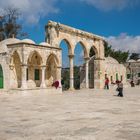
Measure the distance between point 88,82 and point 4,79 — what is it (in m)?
13.9

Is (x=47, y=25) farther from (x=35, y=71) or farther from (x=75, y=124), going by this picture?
(x=75, y=124)

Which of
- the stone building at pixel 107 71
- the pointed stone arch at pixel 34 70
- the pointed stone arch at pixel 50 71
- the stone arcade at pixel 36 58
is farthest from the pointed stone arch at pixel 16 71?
the stone building at pixel 107 71

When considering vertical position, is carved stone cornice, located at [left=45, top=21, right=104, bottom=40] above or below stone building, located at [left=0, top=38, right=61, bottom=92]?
above

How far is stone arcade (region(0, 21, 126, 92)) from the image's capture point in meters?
22.5

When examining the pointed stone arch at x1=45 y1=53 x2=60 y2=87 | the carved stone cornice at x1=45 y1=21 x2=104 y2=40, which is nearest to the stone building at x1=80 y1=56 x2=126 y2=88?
the carved stone cornice at x1=45 y1=21 x2=104 y2=40

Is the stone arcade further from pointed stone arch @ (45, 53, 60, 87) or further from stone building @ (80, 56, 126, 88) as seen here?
stone building @ (80, 56, 126, 88)

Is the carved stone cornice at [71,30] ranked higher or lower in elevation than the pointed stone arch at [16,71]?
higher

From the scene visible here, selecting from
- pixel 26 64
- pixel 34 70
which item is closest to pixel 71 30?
pixel 34 70

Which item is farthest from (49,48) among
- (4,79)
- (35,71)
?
(4,79)

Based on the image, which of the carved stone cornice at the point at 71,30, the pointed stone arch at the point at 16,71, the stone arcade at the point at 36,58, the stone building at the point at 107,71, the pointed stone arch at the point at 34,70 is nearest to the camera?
the stone arcade at the point at 36,58

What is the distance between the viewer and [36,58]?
2608cm

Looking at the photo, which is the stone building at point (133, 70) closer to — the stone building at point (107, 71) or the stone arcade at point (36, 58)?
the stone building at point (107, 71)

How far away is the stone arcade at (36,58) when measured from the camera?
2255 centimetres

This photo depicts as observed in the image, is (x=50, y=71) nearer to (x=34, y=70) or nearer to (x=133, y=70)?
(x=34, y=70)
